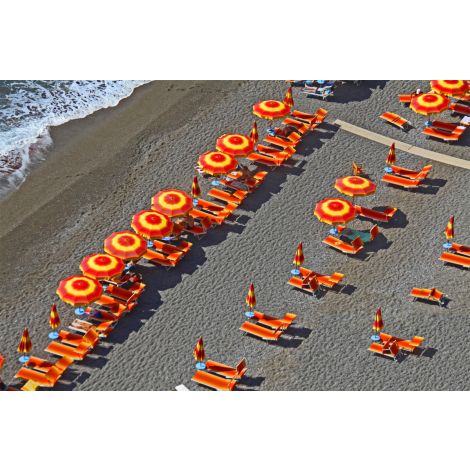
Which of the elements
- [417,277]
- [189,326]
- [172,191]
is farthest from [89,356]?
[417,277]

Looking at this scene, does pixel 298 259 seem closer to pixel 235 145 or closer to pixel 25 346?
pixel 235 145

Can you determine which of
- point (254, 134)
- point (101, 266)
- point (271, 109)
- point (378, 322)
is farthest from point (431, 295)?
point (254, 134)

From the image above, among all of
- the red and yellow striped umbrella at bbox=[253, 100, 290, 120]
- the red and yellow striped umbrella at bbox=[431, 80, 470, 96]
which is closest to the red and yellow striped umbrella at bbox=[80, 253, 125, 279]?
the red and yellow striped umbrella at bbox=[253, 100, 290, 120]

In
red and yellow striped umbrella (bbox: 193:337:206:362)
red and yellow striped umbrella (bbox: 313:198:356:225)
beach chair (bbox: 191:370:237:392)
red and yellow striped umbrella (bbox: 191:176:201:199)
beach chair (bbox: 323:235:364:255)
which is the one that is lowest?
beach chair (bbox: 191:370:237:392)

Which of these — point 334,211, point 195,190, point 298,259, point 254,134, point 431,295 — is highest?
point 254,134

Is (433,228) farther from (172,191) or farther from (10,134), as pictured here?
(10,134)

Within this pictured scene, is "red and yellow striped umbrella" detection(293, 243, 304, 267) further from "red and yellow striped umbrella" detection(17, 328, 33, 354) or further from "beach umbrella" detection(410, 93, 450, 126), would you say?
"beach umbrella" detection(410, 93, 450, 126)
